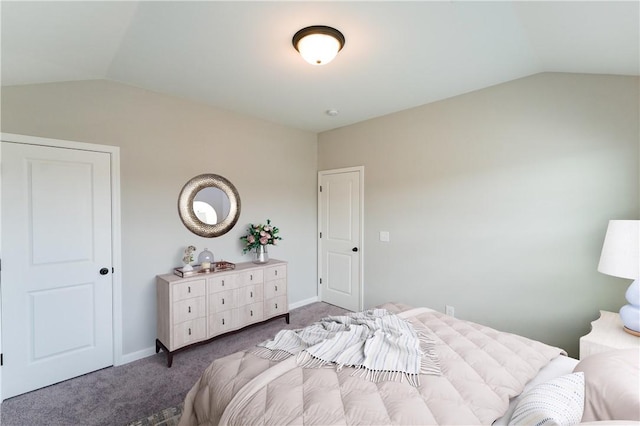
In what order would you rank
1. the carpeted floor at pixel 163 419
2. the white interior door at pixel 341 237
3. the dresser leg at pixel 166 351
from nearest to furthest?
the carpeted floor at pixel 163 419, the dresser leg at pixel 166 351, the white interior door at pixel 341 237

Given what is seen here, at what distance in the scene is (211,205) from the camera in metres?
3.20

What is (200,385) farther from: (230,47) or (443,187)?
(443,187)

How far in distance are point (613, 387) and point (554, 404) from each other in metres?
0.23

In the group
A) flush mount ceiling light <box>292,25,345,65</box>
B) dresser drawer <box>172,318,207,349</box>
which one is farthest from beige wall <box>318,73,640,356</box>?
dresser drawer <box>172,318,207,349</box>

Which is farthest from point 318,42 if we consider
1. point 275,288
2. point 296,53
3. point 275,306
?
point 275,306

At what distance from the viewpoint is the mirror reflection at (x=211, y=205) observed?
3.10 m

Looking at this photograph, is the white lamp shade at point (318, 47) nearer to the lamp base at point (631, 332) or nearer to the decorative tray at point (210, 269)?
the decorative tray at point (210, 269)

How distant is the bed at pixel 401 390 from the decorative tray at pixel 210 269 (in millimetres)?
1501

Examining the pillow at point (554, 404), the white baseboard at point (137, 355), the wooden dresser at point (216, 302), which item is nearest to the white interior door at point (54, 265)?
the white baseboard at point (137, 355)

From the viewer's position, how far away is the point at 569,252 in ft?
7.52

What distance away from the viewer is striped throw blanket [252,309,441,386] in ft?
4.22

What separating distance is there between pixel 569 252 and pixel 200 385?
113 inches

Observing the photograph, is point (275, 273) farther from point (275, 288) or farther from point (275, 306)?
point (275, 306)

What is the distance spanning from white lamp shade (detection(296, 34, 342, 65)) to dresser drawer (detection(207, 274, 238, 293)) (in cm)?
221
